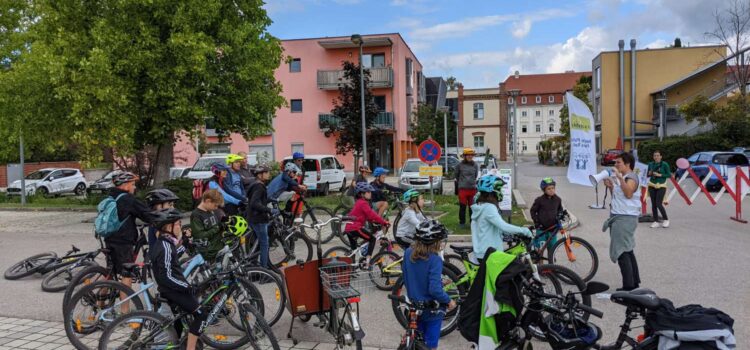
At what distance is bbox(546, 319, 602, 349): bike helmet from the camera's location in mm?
3645

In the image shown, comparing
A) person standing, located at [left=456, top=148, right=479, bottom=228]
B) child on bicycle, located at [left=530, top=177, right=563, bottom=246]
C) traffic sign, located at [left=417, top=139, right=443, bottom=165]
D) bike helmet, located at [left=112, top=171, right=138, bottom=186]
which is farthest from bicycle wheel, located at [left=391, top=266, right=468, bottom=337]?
traffic sign, located at [left=417, top=139, right=443, bottom=165]

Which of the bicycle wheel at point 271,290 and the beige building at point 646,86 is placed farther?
the beige building at point 646,86

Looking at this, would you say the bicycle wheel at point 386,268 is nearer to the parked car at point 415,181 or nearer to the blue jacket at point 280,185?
the blue jacket at point 280,185

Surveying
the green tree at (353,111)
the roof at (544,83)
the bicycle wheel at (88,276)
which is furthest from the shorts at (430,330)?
the roof at (544,83)

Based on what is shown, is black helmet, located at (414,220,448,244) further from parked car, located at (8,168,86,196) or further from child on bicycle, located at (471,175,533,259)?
parked car, located at (8,168,86,196)

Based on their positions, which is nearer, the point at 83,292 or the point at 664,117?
the point at 83,292

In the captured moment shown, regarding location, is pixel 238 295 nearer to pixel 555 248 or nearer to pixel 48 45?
pixel 555 248

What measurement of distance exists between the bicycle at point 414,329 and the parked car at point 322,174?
16815 millimetres

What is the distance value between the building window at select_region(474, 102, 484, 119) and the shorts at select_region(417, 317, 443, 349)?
6357cm

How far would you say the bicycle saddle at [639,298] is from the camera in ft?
10.3

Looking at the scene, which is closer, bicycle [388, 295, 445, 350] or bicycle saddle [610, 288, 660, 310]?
bicycle saddle [610, 288, 660, 310]

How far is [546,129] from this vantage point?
104m

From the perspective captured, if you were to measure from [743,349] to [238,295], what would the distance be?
4.54 metres

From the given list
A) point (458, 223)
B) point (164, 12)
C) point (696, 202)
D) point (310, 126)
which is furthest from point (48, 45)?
point (310, 126)
